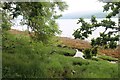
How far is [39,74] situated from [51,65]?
9.19ft

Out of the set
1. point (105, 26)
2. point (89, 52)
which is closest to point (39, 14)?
point (89, 52)

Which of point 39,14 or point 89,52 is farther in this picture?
point 39,14

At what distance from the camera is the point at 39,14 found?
1817 centimetres

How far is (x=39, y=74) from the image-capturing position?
16734 mm

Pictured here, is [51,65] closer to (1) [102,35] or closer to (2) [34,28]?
(2) [34,28]

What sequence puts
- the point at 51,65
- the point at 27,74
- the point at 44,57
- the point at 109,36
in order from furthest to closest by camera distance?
1. the point at 44,57
2. the point at 51,65
3. the point at 27,74
4. the point at 109,36

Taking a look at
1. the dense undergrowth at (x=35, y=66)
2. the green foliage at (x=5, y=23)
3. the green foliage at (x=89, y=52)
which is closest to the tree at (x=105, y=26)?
the green foliage at (x=89, y=52)

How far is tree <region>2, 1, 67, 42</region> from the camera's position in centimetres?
1761

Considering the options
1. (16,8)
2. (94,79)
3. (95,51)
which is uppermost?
(16,8)

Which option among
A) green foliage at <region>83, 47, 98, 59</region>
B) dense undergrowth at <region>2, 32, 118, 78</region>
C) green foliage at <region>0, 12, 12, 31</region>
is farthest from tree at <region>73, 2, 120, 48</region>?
green foliage at <region>0, 12, 12, 31</region>

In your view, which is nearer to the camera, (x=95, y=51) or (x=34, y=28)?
(x=95, y=51)

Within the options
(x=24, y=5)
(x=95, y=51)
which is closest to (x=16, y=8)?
(x=24, y=5)

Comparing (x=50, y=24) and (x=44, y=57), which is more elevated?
(x=50, y=24)

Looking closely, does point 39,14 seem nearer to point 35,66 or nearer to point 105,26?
point 35,66
